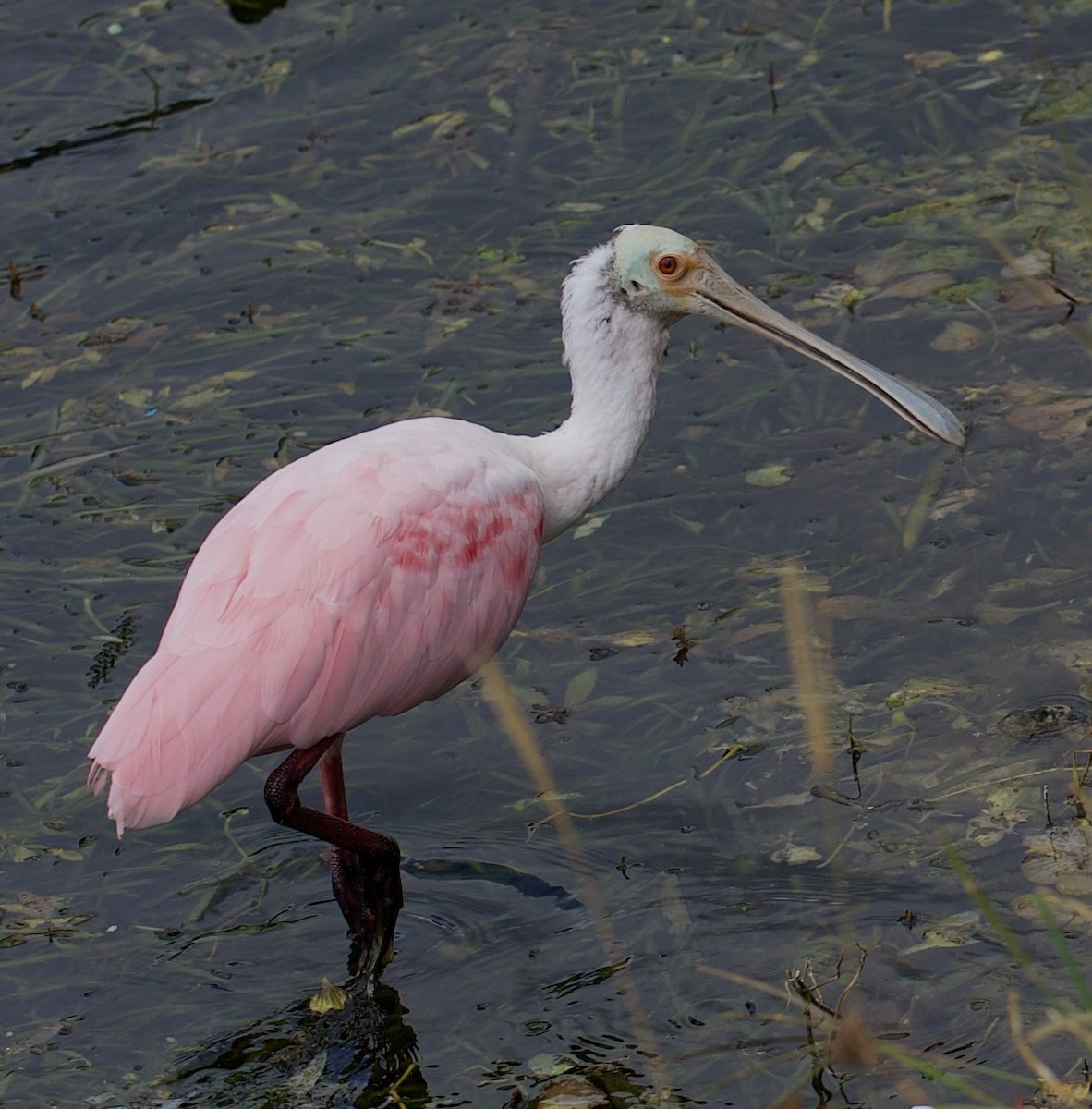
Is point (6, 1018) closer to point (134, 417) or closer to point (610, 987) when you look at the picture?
point (610, 987)

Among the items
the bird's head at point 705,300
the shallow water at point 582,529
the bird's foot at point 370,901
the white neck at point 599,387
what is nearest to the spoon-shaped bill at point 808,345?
the bird's head at point 705,300

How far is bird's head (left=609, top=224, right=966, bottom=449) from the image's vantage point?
19.1 feet

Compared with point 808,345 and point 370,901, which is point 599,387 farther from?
point 370,901

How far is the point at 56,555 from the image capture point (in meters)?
7.28

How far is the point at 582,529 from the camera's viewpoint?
284 inches

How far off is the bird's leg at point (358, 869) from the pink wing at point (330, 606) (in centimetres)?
20

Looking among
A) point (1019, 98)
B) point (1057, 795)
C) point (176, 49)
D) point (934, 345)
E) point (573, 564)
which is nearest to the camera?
point (1057, 795)

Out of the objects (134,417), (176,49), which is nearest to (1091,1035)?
(134,417)

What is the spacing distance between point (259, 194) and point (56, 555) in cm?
258

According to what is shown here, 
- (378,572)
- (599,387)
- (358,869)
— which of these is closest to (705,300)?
(599,387)

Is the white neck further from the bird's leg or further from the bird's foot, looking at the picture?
the bird's foot

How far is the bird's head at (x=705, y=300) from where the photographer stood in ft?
19.1

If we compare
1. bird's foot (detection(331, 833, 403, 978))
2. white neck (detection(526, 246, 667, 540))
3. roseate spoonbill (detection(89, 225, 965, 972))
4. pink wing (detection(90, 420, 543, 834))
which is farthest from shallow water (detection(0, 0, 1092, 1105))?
white neck (detection(526, 246, 667, 540))

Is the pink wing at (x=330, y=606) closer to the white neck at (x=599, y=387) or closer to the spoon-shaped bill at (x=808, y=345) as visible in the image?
the white neck at (x=599, y=387)
